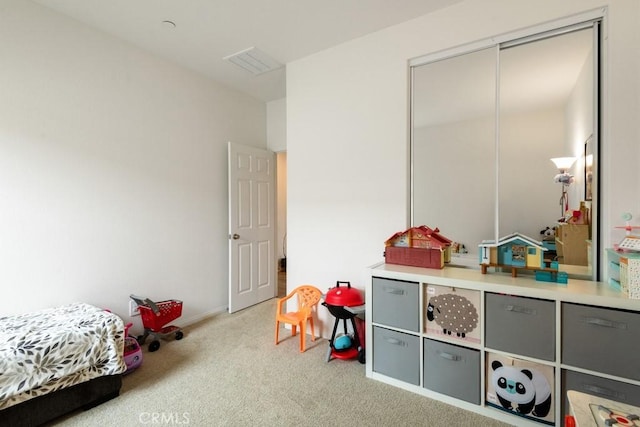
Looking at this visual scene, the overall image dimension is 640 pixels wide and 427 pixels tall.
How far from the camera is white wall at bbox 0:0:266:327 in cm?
202

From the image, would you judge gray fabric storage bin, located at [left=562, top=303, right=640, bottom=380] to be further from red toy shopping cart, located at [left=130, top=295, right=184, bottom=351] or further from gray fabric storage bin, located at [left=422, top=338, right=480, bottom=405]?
red toy shopping cart, located at [left=130, top=295, right=184, bottom=351]

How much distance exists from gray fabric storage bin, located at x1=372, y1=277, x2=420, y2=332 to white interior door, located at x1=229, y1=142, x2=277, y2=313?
1989 mm

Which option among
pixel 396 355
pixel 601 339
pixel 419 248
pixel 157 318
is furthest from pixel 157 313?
pixel 601 339

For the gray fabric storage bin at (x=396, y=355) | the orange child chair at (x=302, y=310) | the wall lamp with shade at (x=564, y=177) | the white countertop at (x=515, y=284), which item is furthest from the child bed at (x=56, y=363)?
the wall lamp with shade at (x=564, y=177)

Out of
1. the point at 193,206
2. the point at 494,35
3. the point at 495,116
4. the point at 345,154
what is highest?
the point at 494,35

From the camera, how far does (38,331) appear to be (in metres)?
1.72

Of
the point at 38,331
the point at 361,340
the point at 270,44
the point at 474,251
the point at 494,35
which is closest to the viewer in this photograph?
the point at 38,331

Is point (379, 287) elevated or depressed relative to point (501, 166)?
depressed

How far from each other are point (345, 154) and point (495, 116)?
1200mm

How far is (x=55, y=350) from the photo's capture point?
5.43 ft

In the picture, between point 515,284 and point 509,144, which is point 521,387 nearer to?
point 515,284

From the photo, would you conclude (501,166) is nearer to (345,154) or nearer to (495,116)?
(495,116)

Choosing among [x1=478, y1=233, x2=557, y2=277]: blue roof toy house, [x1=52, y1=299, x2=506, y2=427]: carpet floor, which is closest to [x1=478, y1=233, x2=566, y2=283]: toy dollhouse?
[x1=478, y1=233, x2=557, y2=277]: blue roof toy house

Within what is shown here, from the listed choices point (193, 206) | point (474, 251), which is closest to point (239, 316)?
point (193, 206)
